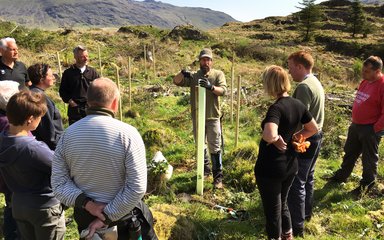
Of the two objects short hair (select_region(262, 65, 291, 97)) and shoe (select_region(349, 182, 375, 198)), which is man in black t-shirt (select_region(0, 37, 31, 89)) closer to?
short hair (select_region(262, 65, 291, 97))

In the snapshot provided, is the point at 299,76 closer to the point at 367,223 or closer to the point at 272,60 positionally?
the point at 367,223

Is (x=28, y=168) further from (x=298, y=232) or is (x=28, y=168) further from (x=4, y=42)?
(x=298, y=232)

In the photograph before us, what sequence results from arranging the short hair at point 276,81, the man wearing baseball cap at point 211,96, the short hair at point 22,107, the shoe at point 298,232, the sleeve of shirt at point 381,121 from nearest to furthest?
the short hair at point 22,107 < the short hair at point 276,81 < the shoe at point 298,232 < the sleeve of shirt at point 381,121 < the man wearing baseball cap at point 211,96

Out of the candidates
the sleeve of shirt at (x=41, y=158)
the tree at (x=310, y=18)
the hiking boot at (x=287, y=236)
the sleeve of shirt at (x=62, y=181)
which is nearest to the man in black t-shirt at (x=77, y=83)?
the sleeve of shirt at (x=41, y=158)

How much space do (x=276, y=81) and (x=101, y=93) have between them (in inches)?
64.2

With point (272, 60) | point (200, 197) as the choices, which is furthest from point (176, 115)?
point (272, 60)

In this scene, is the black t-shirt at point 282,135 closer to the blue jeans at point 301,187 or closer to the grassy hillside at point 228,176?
the blue jeans at point 301,187

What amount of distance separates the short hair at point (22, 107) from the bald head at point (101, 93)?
0.66m

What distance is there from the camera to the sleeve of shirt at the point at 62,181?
2234 mm

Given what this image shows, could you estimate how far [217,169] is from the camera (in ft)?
16.7

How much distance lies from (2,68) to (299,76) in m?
3.90

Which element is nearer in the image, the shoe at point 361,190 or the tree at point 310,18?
the shoe at point 361,190

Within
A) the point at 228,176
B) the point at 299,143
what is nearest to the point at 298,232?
the point at 299,143

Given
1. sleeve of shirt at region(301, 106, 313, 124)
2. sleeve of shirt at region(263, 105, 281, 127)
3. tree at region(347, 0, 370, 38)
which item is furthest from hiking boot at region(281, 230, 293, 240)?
tree at region(347, 0, 370, 38)
